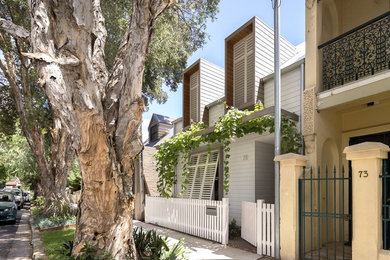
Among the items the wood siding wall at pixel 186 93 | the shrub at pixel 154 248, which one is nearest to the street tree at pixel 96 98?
the shrub at pixel 154 248

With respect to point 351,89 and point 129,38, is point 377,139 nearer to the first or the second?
point 351,89

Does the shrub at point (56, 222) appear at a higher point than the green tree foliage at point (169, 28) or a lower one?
lower

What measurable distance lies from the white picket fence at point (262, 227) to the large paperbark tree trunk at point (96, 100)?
3152 millimetres

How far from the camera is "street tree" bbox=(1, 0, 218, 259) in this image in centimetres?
401

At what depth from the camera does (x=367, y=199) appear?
14.8ft

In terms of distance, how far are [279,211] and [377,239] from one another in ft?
6.54

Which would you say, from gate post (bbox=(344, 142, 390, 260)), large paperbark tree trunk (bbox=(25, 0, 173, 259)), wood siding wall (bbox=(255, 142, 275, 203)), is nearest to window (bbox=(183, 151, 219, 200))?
wood siding wall (bbox=(255, 142, 275, 203))

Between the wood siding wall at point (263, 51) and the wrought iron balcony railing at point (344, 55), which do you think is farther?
the wood siding wall at point (263, 51)

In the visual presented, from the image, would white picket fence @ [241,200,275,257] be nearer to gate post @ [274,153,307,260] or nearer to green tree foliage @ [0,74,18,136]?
gate post @ [274,153,307,260]

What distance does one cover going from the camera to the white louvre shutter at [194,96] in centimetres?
1196

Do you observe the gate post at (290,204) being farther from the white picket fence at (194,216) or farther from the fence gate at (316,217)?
the white picket fence at (194,216)

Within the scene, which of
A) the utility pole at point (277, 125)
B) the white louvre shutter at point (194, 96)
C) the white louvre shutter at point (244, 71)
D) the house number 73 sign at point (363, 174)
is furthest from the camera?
the white louvre shutter at point (194, 96)

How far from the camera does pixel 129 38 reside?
480 centimetres

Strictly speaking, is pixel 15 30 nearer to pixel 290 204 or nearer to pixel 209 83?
pixel 290 204
